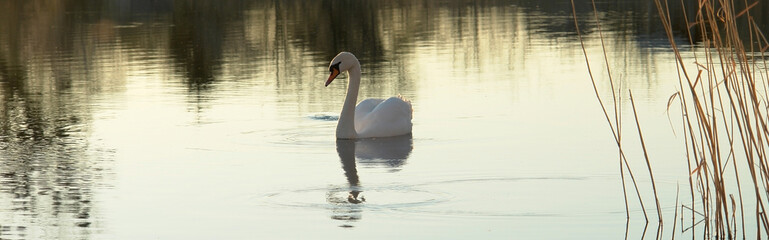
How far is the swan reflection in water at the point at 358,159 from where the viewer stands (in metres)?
7.60

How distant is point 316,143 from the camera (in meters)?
10.7

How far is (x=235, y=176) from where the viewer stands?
28.9ft

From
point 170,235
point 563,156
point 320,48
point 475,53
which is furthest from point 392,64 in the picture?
point 170,235

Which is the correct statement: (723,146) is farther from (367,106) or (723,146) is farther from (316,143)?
(367,106)

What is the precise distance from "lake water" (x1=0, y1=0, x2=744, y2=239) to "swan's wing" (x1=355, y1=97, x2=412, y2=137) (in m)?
0.11

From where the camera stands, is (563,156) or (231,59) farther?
(231,59)

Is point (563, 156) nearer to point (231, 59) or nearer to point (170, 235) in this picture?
point (170, 235)

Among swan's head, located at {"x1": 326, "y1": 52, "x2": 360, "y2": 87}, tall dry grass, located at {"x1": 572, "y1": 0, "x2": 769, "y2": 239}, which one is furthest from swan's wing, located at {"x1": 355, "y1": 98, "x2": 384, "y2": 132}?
tall dry grass, located at {"x1": 572, "y1": 0, "x2": 769, "y2": 239}

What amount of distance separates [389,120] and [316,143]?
724 millimetres

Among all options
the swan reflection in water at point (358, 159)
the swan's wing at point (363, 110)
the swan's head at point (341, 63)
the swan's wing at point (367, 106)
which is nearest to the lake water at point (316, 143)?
the swan reflection in water at point (358, 159)

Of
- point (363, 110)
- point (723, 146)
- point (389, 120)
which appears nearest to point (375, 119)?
point (389, 120)

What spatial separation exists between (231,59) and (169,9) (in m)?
17.5

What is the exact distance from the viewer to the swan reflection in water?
760cm

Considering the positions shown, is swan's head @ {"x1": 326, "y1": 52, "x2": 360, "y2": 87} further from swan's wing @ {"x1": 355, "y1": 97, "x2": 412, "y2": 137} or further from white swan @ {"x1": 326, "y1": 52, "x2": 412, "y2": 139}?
swan's wing @ {"x1": 355, "y1": 97, "x2": 412, "y2": 137}
